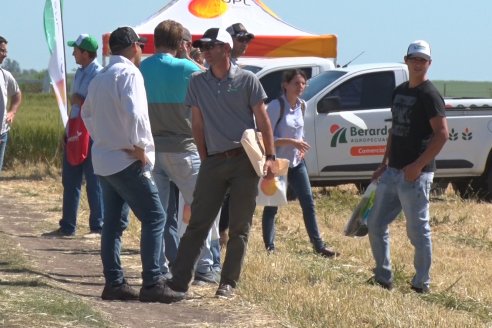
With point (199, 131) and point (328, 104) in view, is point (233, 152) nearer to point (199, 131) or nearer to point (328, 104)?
point (199, 131)

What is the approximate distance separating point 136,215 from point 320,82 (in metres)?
8.17

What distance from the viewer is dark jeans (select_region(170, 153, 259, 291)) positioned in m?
7.93

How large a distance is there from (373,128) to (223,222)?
575cm

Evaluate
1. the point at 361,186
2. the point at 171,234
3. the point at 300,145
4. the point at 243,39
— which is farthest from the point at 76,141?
the point at 361,186

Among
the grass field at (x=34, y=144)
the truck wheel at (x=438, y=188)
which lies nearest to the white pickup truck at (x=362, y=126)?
the truck wheel at (x=438, y=188)

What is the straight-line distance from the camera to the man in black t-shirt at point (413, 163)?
8.58 meters

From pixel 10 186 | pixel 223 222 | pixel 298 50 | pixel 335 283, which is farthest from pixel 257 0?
pixel 335 283

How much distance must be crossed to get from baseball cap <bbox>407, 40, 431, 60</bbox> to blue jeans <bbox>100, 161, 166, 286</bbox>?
2.01m

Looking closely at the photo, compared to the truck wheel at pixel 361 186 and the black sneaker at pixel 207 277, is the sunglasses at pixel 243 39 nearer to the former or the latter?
the black sneaker at pixel 207 277

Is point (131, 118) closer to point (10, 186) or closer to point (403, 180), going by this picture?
point (403, 180)

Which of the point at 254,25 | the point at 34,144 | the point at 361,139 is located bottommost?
the point at 34,144

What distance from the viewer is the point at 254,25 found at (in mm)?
20078

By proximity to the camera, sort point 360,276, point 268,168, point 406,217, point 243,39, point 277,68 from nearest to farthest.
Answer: point 268,168
point 406,217
point 243,39
point 360,276
point 277,68

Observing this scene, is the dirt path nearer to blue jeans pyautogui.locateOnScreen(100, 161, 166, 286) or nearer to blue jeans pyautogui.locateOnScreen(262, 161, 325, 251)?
blue jeans pyautogui.locateOnScreen(100, 161, 166, 286)
